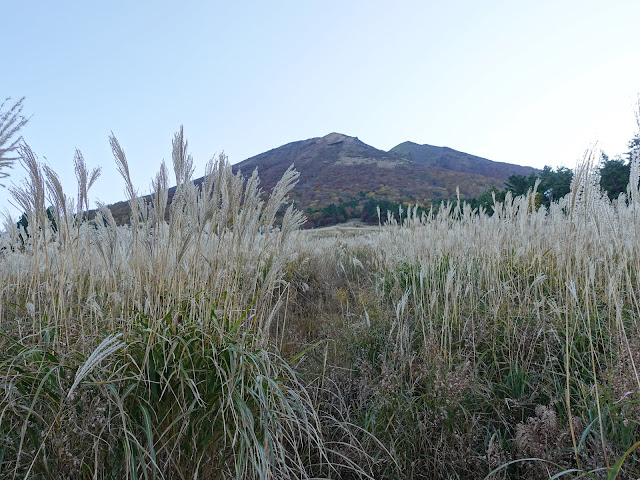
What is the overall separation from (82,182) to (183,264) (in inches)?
24.2

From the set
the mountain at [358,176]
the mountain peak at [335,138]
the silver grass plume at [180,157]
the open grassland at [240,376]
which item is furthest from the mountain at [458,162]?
the silver grass plume at [180,157]

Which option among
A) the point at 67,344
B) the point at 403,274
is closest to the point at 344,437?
the point at 67,344

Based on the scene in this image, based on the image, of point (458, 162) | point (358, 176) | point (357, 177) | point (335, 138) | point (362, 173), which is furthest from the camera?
point (335, 138)

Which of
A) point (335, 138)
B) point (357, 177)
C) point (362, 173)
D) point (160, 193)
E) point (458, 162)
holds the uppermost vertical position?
point (335, 138)

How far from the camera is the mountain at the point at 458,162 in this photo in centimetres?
6931

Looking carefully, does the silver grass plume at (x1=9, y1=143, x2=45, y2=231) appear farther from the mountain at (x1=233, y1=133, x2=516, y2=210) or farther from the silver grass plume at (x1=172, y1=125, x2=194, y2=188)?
the mountain at (x1=233, y1=133, x2=516, y2=210)

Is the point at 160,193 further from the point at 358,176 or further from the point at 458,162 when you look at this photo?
the point at 458,162

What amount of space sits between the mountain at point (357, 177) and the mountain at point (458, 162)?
0.19m

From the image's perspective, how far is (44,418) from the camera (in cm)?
140

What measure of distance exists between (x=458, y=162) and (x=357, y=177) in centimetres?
4029

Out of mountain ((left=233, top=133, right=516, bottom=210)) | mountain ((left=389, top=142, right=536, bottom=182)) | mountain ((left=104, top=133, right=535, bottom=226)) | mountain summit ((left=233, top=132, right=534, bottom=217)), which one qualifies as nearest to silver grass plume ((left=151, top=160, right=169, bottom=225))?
mountain ((left=104, top=133, right=535, bottom=226))

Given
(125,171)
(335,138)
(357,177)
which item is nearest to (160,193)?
(125,171)

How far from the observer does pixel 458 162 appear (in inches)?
3250

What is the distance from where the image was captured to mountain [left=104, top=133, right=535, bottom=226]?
35.7m
